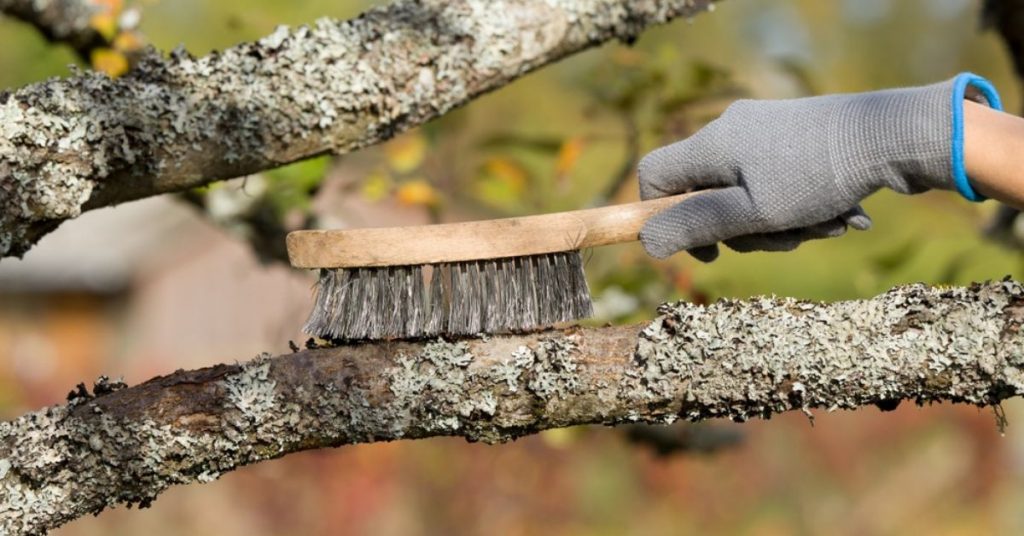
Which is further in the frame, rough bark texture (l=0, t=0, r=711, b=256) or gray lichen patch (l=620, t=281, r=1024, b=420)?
rough bark texture (l=0, t=0, r=711, b=256)

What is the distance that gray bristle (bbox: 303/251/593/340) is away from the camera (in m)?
1.95

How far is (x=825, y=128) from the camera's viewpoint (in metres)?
1.86

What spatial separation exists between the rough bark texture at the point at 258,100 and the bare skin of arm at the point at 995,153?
111 cm

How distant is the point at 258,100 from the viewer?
7.11ft

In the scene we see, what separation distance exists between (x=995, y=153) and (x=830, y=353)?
1.41 feet

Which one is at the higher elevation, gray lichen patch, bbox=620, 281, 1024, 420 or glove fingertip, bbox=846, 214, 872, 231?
glove fingertip, bbox=846, 214, 872, 231

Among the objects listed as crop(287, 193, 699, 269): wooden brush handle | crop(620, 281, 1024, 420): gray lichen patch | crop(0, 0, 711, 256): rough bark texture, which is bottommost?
crop(620, 281, 1024, 420): gray lichen patch

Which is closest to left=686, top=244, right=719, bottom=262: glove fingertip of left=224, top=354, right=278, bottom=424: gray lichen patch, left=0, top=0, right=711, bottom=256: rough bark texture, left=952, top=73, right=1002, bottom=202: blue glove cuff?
left=952, top=73, right=1002, bottom=202: blue glove cuff

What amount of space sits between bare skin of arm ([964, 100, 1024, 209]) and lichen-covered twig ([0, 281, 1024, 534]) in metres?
0.17

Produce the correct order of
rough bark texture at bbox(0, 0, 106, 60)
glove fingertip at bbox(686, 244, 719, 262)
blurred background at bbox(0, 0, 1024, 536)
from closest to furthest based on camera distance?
glove fingertip at bbox(686, 244, 719, 262) → rough bark texture at bbox(0, 0, 106, 60) → blurred background at bbox(0, 0, 1024, 536)

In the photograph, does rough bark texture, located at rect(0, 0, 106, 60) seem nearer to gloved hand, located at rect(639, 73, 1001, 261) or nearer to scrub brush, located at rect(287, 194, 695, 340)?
scrub brush, located at rect(287, 194, 695, 340)

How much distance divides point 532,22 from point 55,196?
1165mm

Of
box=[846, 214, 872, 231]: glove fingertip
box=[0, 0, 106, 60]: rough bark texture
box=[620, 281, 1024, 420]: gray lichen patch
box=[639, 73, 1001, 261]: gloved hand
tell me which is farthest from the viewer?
box=[0, 0, 106, 60]: rough bark texture

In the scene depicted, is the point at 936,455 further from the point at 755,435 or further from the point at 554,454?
the point at 554,454
